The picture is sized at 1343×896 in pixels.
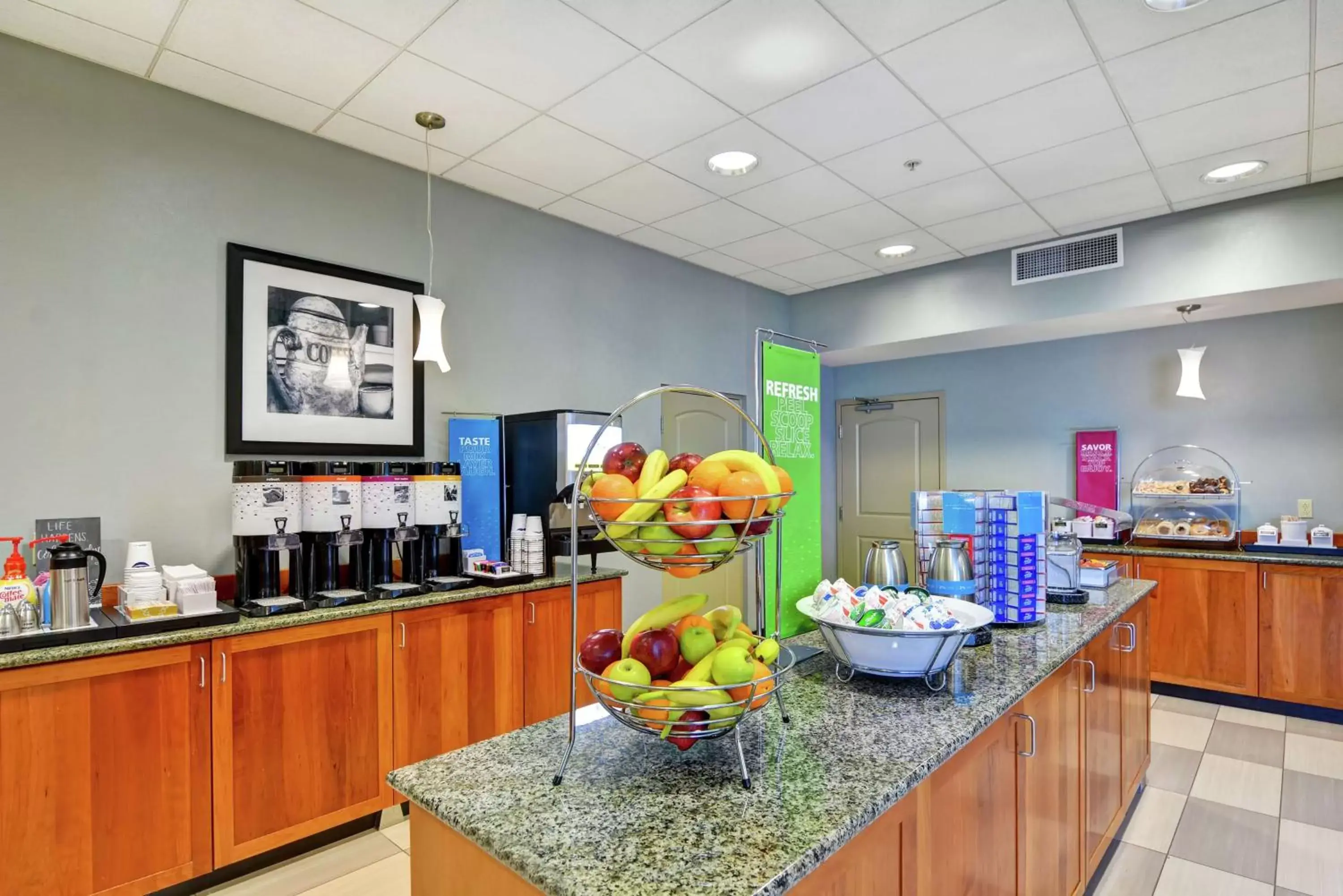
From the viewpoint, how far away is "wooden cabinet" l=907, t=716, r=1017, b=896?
4.31 feet

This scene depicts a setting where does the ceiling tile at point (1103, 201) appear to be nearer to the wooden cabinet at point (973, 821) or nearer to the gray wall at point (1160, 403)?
the gray wall at point (1160, 403)

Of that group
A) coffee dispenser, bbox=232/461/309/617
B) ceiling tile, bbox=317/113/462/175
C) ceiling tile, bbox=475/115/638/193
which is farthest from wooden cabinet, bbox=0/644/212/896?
ceiling tile, bbox=475/115/638/193

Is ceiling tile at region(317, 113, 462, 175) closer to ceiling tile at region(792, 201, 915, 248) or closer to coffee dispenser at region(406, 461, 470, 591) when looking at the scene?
coffee dispenser at region(406, 461, 470, 591)

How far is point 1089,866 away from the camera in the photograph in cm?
226

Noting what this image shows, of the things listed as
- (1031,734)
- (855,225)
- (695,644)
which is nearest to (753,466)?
(695,644)

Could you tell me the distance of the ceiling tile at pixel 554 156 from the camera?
320 cm

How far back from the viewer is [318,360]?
10.5 feet

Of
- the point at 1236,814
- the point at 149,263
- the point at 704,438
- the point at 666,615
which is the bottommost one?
the point at 1236,814

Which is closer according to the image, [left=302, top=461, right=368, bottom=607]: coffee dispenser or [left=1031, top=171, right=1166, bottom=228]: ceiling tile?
[left=302, top=461, right=368, bottom=607]: coffee dispenser

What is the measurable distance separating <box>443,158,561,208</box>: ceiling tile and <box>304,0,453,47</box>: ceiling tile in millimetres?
1030

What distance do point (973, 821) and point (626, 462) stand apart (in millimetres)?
1072

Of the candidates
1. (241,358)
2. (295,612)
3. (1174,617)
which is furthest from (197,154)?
(1174,617)

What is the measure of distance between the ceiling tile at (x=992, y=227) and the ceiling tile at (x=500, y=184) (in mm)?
2429

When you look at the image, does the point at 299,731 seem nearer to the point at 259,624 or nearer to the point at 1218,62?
the point at 259,624
